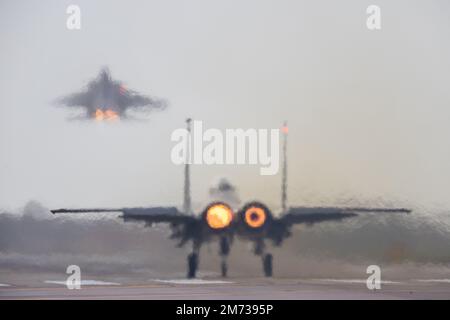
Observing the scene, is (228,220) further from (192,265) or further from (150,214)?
(150,214)

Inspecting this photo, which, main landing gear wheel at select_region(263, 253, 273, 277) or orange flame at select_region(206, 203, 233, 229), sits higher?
orange flame at select_region(206, 203, 233, 229)

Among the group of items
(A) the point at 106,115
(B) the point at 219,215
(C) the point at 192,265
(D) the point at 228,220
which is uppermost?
(A) the point at 106,115

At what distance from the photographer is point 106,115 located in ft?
83.0

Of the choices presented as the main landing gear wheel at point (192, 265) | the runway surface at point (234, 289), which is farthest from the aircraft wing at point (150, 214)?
the runway surface at point (234, 289)

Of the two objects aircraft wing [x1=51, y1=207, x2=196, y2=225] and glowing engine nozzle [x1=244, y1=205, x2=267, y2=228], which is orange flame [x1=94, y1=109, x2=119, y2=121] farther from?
glowing engine nozzle [x1=244, y1=205, x2=267, y2=228]

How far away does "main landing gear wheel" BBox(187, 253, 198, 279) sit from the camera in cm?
2552

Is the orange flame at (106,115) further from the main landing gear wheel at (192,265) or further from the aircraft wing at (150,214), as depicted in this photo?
the main landing gear wheel at (192,265)

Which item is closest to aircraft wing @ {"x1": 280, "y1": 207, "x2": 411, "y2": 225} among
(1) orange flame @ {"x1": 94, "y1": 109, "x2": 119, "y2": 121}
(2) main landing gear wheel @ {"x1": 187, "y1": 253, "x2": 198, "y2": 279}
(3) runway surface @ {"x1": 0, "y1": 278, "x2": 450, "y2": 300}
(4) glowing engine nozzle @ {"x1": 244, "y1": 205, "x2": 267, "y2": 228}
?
(4) glowing engine nozzle @ {"x1": 244, "y1": 205, "x2": 267, "y2": 228}

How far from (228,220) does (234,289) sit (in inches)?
81.3

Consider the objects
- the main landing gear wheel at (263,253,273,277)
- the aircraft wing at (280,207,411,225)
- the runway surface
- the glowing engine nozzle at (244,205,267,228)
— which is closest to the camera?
the runway surface

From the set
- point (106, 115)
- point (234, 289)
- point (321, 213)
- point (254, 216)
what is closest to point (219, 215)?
point (254, 216)

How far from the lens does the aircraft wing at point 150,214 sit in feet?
82.3
